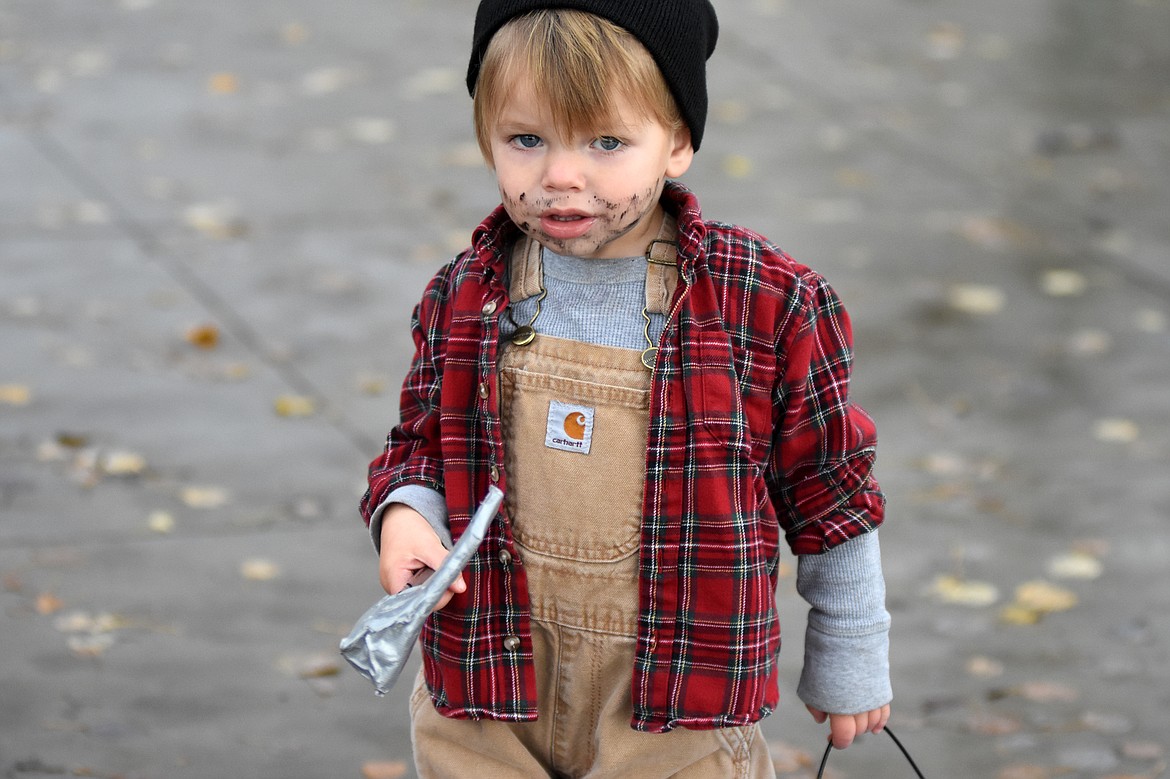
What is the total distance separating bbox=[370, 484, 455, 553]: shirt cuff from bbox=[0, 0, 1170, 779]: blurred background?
1.34m

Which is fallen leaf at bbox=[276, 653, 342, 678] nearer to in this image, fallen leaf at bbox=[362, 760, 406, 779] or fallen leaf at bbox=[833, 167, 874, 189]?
fallen leaf at bbox=[362, 760, 406, 779]

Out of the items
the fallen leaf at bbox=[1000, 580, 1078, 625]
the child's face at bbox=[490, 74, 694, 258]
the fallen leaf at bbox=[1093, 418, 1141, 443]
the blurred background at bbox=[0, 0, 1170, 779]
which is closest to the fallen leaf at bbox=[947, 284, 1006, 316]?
the blurred background at bbox=[0, 0, 1170, 779]

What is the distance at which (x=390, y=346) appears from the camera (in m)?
5.31

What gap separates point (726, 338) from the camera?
1978mm

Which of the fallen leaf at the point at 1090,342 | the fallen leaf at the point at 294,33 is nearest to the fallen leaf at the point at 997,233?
the fallen leaf at the point at 1090,342

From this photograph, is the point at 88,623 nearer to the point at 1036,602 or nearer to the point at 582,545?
the point at 582,545

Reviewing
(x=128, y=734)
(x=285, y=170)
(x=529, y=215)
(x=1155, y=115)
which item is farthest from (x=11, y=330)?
(x=1155, y=115)

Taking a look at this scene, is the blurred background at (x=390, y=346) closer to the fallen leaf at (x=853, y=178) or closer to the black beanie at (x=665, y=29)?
the fallen leaf at (x=853, y=178)

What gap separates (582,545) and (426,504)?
0.22 m

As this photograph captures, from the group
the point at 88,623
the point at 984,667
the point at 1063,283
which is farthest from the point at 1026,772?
the point at 1063,283

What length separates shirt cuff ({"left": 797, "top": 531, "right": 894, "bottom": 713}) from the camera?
2137 millimetres

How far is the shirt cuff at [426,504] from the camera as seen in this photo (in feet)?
6.76

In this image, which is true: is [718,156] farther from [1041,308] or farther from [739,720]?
[739,720]

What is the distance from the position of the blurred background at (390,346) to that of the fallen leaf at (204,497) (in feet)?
0.03
